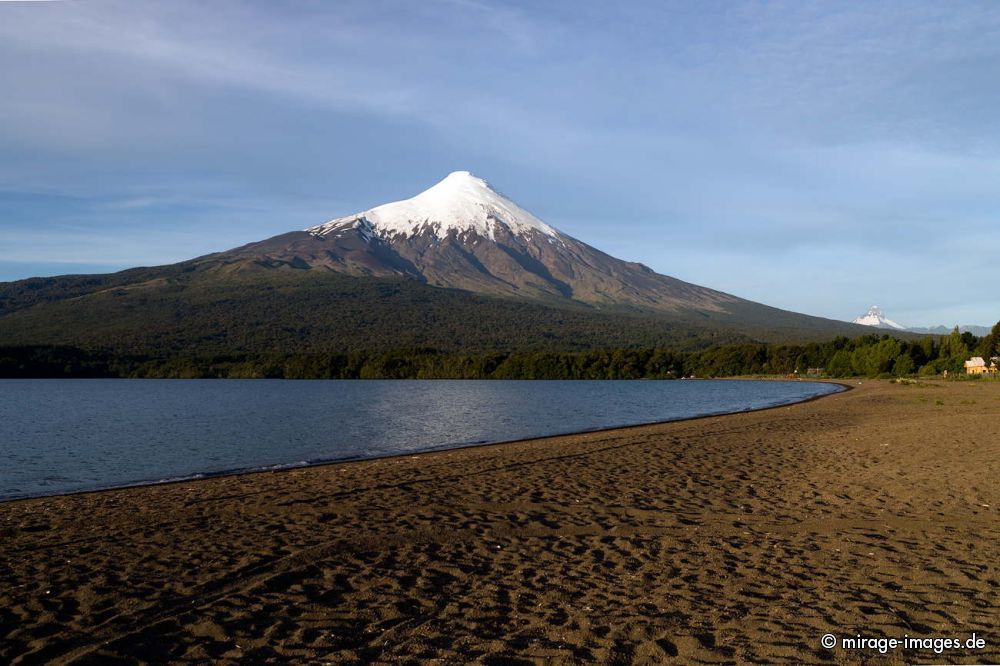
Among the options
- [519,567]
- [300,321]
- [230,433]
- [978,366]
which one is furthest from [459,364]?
[519,567]

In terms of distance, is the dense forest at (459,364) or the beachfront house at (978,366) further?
the dense forest at (459,364)

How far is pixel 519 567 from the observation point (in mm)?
8625

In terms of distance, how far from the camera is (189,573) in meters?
8.66

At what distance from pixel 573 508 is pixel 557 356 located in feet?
378

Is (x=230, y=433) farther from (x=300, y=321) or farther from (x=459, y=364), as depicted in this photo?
(x=300, y=321)

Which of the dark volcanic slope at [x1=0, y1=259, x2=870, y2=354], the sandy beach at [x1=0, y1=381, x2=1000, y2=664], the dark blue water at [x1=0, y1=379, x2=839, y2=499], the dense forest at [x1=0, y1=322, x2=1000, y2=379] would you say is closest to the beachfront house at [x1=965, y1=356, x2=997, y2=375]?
the dense forest at [x1=0, y1=322, x2=1000, y2=379]

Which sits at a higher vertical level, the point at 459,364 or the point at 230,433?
the point at 459,364

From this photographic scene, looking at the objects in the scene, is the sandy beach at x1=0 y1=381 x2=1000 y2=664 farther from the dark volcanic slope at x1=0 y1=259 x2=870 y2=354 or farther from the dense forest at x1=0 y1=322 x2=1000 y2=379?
the dark volcanic slope at x1=0 y1=259 x2=870 y2=354

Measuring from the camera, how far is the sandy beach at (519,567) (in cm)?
624

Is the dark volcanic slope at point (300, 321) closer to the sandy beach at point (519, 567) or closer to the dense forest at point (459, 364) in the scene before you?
the dense forest at point (459, 364)

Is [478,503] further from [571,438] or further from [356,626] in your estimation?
Answer: [571,438]

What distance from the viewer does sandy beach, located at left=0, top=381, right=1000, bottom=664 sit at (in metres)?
6.24

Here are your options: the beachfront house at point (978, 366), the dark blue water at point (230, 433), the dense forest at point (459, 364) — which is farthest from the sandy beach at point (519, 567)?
the dense forest at point (459, 364)

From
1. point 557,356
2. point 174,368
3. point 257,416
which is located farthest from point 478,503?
point 174,368
